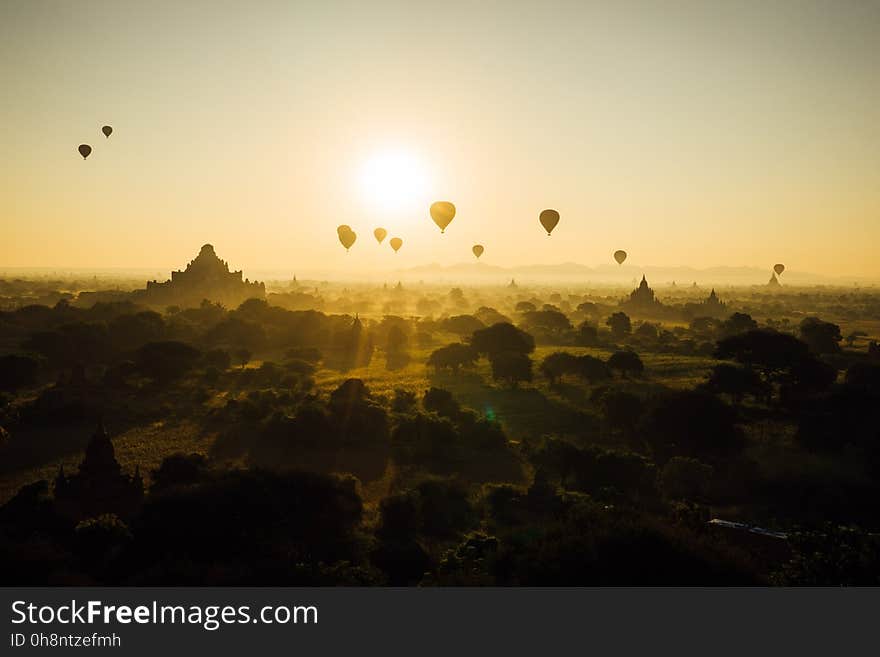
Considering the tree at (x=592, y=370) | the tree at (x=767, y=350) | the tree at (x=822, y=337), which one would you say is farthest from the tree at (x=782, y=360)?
the tree at (x=822, y=337)

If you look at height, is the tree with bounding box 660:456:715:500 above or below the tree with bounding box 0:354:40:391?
below

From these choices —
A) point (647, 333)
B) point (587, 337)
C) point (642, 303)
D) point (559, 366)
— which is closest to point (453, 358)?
point (559, 366)

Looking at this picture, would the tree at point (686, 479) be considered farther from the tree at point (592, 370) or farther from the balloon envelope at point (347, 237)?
the balloon envelope at point (347, 237)

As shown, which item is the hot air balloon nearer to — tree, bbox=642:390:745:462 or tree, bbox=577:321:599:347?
tree, bbox=577:321:599:347

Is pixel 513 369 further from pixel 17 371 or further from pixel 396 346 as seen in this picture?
pixel 17 371

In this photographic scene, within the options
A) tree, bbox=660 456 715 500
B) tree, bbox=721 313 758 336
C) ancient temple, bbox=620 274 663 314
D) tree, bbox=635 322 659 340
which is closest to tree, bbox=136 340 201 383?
tree, bbox=660 456 715 500

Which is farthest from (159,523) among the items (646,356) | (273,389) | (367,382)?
(646,356)
